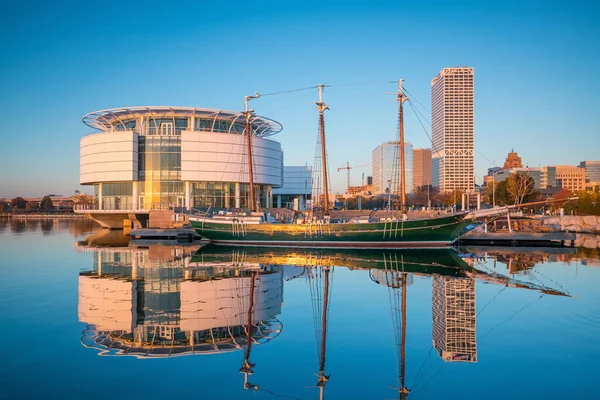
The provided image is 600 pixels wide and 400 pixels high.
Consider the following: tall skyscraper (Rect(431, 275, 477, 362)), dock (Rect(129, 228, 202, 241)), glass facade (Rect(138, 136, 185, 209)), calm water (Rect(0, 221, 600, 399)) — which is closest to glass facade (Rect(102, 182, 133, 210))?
glass facade (Rect(138, 136, 185, 209))

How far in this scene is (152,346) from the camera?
12984mm

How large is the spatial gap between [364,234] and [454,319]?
2581 cm

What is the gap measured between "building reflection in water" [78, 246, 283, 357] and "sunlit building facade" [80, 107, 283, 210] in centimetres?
3965

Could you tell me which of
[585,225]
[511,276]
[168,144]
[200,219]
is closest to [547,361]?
[511,276]

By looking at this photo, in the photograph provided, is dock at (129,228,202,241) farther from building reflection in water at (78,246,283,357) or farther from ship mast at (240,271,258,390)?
ship mast at (240,271,258,390)

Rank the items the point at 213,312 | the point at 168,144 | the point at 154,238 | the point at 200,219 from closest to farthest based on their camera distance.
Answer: the point at 213,312, the point at 200,219, the point at 154,238, the point at 168,144

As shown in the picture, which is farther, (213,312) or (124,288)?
(124,288)

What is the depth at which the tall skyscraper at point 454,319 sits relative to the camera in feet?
40.8

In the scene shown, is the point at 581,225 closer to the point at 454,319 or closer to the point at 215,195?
the point at 215,195

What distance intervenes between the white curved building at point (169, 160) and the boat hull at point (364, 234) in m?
25.0

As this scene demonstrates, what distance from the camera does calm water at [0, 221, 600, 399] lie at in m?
10.2

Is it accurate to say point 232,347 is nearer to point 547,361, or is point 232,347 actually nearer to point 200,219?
point 547,361

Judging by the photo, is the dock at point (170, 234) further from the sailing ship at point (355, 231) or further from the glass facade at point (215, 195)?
the glass facade at point (215, 195)

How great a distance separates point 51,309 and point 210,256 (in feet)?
60.0
